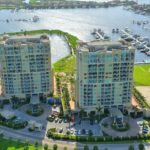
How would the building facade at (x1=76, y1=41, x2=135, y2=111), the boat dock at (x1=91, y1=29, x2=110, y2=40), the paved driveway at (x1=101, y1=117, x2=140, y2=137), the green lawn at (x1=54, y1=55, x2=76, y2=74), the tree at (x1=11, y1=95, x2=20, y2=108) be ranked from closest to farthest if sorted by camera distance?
the paved driveway at (x1=101, y1=117, x2=140, y2=137) → the building facade at (x1=76, y1=41, x2=135, y2=111) → the tree at (x1=11, y1=95, x2=20, y2=108) → the green lawn at (x1=54, y1=55, x2=76, y2=74) → the boat dock at (x1=91, y1=29, x2=110, y2=40)

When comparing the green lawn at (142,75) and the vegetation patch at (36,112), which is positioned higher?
the green lawn at (142,75)

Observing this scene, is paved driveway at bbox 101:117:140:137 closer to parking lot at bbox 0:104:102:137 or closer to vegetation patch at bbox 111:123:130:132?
vegetation patch at bbox 111:123:130:132

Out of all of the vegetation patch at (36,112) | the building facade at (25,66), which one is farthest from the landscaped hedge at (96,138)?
the building facade at (25,66)

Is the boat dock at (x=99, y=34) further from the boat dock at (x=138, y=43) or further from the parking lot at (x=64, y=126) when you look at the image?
the parking lot at (x=64, y=126)

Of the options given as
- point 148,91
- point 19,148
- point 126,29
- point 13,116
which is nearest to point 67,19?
point 126,29

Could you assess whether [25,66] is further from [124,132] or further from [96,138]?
[124,132]

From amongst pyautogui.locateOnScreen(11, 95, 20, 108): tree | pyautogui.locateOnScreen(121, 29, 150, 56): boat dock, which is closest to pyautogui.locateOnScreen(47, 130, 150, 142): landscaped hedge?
pyautogui.locateOnScreen(11, 95, 20, 108): tree
